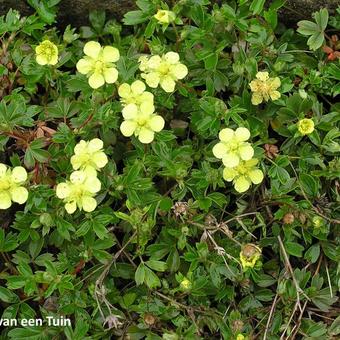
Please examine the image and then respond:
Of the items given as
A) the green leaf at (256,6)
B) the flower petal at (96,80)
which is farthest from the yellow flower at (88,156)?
the green leaf at (256,6)

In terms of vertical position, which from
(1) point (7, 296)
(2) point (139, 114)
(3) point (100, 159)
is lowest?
(1) point (7, 296)

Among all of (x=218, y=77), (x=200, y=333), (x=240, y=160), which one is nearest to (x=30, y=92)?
(x=218, y=77)

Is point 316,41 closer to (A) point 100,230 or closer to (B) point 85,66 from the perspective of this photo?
(B) point 85,66

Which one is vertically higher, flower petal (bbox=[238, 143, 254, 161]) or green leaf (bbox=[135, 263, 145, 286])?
flower petal (bbox=[238, 143, 254, 161])

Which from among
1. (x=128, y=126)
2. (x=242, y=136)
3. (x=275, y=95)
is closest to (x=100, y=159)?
(x=128, y=126)

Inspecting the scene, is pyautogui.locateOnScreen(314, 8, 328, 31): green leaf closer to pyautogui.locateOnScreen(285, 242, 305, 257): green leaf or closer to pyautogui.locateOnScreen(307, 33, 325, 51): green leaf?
pyautogui.locateOnScreen(307, 33, 325, 51): green leaf

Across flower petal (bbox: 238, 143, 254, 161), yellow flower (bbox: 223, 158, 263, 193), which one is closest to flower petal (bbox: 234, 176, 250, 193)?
yellow flower (bbox: 223, 158, 263, 193)

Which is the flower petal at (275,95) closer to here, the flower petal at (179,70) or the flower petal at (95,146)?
the flower petal at (179,70)

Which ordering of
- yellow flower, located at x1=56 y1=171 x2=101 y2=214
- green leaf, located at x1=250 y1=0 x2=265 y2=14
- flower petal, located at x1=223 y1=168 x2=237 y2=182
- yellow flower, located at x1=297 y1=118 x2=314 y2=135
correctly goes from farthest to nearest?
green leaf, located at x1=250 y1=0 x2=265 y2=14
yellow flower, located at x1=297 y1=118 x2=314 y2=135
flower petal, located at x1=223 y1=168 x2=237 y2=182
yellow flower, located at x1=56 y1=171 x2=101 y2=214
